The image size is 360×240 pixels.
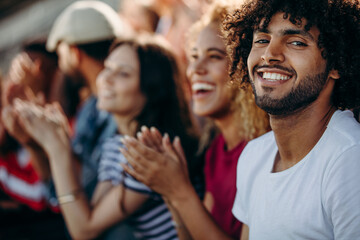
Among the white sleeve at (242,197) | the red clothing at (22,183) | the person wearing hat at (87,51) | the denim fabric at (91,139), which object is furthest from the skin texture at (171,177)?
the red clothing at (22,183)

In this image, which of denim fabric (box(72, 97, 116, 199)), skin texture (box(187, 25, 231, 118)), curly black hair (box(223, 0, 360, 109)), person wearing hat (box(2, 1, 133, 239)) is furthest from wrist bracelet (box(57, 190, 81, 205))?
curly black hair (box(223, 0, 360, 109))

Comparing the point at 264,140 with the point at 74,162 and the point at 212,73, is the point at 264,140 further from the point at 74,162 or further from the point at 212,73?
the point at 74,162

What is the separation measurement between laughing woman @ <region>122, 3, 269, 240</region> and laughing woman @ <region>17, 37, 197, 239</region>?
345mm

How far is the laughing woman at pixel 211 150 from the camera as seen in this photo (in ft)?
5.33

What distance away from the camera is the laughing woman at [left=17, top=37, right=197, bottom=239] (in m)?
2.18

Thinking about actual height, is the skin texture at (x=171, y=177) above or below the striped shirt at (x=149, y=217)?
above

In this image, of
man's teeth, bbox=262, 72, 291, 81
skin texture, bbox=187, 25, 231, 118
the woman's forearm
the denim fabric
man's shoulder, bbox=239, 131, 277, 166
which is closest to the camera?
man's teeth, bbox=262, 72, 291, 81

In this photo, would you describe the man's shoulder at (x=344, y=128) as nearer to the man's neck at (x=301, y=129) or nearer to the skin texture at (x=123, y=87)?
the man's neck at (x=301, y=129)

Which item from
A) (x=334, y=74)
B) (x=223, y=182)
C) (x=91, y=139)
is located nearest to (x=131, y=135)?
(x=91, y=139)

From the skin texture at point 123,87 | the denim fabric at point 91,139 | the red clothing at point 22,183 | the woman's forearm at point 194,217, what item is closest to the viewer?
the woman's forearm at point 194,217

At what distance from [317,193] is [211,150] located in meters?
1.07

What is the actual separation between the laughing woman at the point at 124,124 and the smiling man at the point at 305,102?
1.01m

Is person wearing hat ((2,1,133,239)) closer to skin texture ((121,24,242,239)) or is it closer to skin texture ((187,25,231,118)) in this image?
skin texture ((187,25,231,118))

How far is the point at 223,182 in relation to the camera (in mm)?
1919
